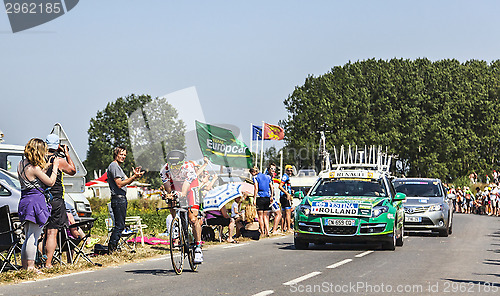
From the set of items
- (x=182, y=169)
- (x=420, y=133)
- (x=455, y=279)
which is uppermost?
(x=420, y=133)

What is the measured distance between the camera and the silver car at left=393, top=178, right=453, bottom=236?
20891 millimetres

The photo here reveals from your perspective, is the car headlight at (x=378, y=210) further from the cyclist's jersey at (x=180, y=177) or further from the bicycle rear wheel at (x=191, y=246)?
the bicycle rear wheel at (x=191, y=246)

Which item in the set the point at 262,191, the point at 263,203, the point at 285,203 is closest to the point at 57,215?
the point at 262,191

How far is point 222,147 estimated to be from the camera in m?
28.4

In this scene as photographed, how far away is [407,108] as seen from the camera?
6856 cm

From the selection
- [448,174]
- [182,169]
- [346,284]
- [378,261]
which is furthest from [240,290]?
[448,174]

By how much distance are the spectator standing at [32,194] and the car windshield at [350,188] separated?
7240 millimetres

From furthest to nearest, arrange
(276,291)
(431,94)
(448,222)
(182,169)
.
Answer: (431,94) < (448,222) < (182,169) < (276,291)

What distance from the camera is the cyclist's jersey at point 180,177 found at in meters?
11.5

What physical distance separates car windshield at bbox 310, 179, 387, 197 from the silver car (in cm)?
457

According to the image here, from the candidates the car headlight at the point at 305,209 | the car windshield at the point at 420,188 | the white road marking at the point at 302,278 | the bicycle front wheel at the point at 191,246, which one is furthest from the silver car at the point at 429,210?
the bicycle front wheel at the point at 191,246

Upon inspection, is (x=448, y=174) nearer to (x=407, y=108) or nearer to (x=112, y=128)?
(x=407, y=108)

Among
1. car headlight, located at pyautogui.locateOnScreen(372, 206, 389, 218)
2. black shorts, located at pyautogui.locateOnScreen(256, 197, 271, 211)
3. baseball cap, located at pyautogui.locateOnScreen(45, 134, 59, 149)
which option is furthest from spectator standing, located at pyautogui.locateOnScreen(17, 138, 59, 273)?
black shorts, located at pyautogui.locateOnScreen(256, 197, 271, 211)

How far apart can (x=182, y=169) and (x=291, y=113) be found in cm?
5889
